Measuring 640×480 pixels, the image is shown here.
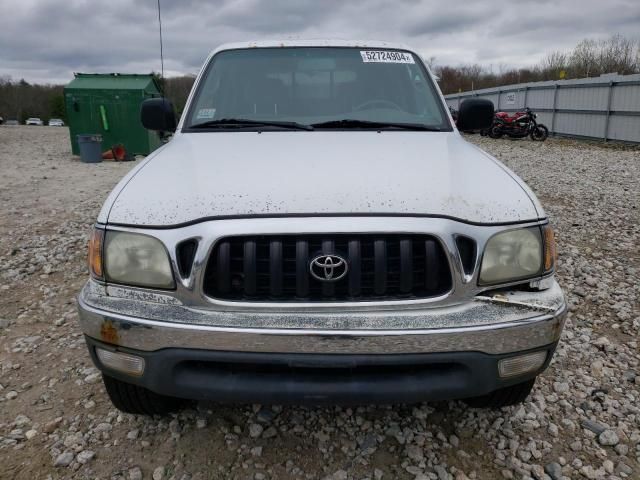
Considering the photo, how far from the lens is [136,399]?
2.20m

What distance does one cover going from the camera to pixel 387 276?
5.91 ft

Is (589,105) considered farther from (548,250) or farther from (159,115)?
(548,250)

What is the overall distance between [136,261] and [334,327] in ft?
2.53

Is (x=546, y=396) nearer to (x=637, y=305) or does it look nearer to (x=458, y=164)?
(x=458, y=164)

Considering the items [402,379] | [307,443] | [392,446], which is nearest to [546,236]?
[402,379]

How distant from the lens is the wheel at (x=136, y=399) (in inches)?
84.7

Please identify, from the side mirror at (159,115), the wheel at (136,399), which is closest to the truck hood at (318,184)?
the wheel at (136,399)

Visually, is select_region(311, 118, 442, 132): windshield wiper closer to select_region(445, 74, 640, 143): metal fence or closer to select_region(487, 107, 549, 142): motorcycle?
select_region(445, 74, 640, 143): metal fence

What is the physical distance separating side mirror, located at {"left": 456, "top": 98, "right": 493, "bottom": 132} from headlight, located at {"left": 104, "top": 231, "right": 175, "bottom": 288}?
7.75ft

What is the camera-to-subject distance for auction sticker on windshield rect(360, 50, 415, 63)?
3312mm

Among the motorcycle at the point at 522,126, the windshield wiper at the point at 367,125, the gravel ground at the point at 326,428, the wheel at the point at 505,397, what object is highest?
the motorcycle at the point at 522,126

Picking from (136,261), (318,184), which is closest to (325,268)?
(318,184)

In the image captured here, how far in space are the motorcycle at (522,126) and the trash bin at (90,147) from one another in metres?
13.3

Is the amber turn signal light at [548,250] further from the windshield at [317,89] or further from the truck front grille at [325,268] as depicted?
the windshield at [317,89]
